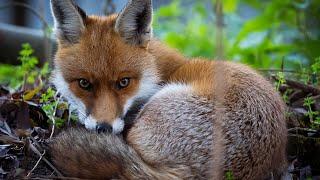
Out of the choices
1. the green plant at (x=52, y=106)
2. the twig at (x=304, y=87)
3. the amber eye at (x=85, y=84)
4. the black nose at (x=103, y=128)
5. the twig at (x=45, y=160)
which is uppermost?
the twig at (x=304, y=87)

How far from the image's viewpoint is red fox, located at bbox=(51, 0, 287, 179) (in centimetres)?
375

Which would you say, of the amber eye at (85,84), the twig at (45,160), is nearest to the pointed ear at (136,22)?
the amber eye at (85,84)

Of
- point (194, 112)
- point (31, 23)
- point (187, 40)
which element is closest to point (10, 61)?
point (187, 40)

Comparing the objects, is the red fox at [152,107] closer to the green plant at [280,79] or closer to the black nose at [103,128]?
the black nose at [103,128]

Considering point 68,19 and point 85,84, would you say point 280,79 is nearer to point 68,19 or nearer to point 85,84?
point 85,84

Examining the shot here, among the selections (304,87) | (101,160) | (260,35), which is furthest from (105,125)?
(260,35)

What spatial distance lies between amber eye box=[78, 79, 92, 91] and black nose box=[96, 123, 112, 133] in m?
0.46

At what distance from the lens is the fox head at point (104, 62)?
455cm

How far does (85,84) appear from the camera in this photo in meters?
4.69

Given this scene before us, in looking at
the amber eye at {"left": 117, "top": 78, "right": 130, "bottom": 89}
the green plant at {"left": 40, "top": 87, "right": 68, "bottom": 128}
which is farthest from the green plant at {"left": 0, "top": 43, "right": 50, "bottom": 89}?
the amber eye at {"left": 117, "top": 78, "right": 130, "bottom": 89}

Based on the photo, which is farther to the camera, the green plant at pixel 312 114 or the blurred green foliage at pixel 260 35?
the blurred green foliage at pixel 260 35

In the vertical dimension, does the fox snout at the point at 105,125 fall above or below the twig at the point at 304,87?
below

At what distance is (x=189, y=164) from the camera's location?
3.77 metres

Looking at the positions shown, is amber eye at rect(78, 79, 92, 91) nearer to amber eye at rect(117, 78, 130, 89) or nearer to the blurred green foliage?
amber eye at rect(117, 78, 130, 89)
